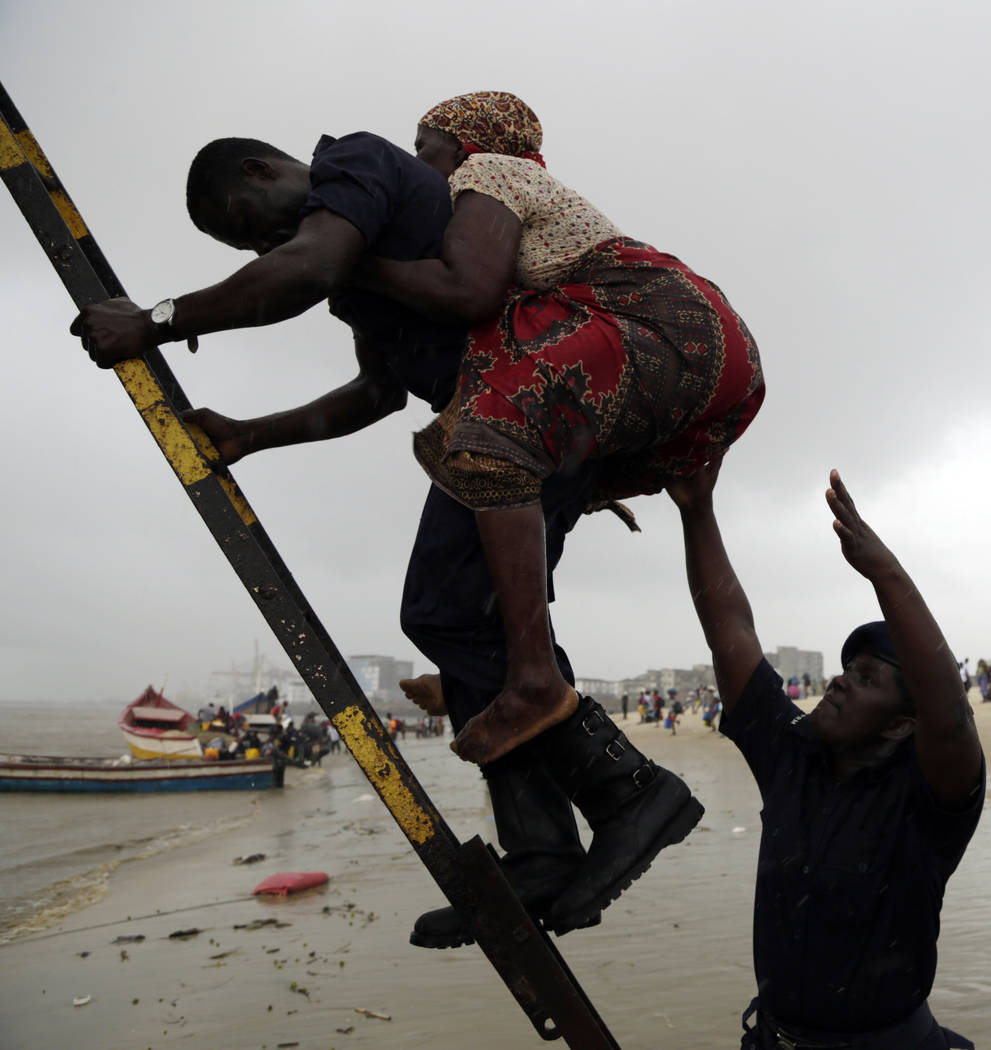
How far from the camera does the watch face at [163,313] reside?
5.75 feet

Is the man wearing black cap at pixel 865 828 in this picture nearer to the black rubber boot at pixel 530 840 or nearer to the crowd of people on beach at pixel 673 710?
the black rubber boot at pixel 530 840

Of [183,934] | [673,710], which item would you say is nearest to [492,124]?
[183,934]

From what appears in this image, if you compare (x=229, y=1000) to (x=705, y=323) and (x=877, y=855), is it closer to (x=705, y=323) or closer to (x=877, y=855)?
(x=877, y=855)

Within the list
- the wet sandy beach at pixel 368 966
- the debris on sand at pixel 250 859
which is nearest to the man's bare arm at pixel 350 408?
the wet sandy beach at pixel 368 966

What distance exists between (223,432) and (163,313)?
0.32 m

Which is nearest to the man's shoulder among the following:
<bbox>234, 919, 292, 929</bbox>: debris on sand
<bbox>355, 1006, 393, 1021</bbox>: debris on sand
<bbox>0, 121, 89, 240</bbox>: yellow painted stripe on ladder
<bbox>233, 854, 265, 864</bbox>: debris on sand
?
<bbox>0, 121, 89, 240</bbox>: yellow painted stripe on ladder

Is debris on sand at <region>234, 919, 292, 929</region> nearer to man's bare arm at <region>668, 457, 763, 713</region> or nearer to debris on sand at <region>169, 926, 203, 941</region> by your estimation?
debris on sand at <region>169, 926, 203, 941</region>

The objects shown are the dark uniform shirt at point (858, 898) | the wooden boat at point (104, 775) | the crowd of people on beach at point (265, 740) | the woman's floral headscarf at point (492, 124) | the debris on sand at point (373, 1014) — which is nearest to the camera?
the woman's floral headscarf at point (492, 124)

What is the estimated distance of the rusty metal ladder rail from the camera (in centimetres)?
177

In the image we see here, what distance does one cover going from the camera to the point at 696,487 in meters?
2.45

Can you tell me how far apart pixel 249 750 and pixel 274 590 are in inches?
1338

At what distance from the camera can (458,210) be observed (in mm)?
1894

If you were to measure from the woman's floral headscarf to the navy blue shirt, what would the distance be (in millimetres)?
275

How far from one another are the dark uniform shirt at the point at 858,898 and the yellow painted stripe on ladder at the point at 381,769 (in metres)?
1.26
